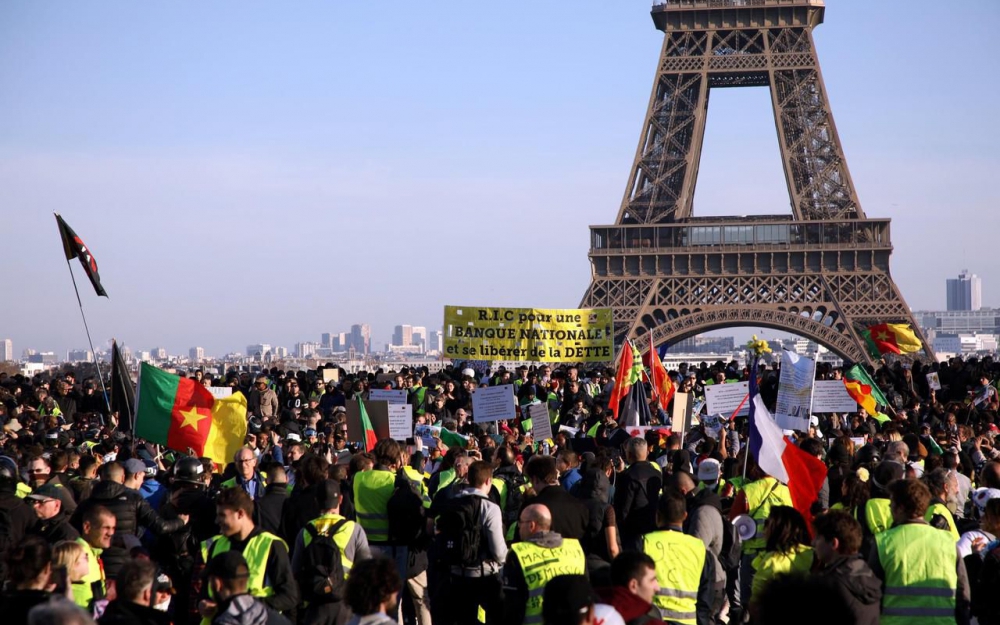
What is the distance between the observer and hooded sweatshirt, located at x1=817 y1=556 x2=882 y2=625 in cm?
660

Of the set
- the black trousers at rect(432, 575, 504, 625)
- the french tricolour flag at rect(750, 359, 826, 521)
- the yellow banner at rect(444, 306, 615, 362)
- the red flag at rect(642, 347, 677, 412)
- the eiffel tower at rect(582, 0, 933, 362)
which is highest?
the eiffel tower at rect(582, 0, 933, 362)

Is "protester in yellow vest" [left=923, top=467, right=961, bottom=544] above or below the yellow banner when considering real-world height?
below

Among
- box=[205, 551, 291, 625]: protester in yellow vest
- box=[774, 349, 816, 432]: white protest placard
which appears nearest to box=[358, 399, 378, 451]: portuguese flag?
box=[774, 349, 816, 432]: white protest placard

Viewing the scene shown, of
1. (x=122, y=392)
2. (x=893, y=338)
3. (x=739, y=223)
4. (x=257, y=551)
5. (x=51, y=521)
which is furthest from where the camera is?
(x=739, y=223)

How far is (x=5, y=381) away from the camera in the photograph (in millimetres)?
22359

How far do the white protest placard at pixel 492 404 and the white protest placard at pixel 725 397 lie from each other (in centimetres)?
244

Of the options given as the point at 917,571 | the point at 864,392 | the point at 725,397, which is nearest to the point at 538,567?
the point at 917,571

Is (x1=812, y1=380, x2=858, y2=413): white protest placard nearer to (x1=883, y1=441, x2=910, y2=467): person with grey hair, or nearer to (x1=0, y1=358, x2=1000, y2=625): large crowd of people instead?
(x1=0, y1=358, x2=1000, y2=625): large crowd of people

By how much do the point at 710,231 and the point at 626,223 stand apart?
3.36 metres

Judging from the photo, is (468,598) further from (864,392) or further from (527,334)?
(527,334)

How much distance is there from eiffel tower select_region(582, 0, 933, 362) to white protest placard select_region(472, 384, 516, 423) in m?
34.7

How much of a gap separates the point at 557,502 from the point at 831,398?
902 cm

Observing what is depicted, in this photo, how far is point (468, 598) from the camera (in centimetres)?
870

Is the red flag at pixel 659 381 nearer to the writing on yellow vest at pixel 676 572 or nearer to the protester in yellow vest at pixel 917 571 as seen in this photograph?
the writing on yellow vest at pixel 676 572
